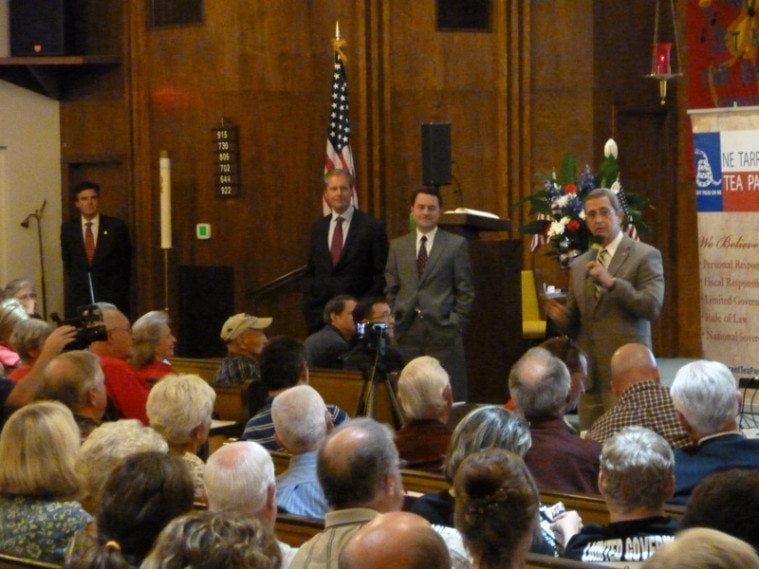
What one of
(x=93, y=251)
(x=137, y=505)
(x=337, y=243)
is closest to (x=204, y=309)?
(x=93, y=251)

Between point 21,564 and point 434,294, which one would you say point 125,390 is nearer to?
point 434,294

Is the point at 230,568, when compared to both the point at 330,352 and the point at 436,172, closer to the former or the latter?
the point at 330,352

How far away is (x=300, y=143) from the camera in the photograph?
10688 millimetres

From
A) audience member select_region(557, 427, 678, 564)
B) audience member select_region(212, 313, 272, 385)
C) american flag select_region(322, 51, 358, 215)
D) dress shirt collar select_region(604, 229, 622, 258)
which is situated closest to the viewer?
audience member select_region(557, 427, 678, 564)

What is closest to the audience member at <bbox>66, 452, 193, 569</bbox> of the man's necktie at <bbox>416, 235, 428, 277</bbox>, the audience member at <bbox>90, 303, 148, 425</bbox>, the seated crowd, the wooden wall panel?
the seated crowd

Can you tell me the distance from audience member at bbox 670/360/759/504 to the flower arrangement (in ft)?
10.3

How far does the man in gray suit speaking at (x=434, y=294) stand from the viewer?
7.00m

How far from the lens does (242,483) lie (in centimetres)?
310

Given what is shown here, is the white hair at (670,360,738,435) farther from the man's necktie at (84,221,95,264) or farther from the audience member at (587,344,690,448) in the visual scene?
the man's necktie at (84,221,95,264)

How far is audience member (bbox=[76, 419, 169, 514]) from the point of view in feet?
11.2

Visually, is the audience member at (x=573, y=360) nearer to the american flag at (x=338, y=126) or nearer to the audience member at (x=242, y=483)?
the audience member at (x=242, y=483)

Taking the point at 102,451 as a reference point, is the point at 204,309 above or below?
below

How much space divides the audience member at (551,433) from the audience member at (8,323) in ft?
9.93

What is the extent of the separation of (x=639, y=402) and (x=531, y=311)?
5694mm
